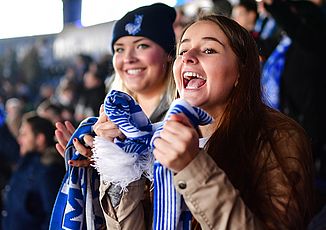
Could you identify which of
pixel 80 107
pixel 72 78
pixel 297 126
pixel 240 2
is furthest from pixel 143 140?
pixel 72 78

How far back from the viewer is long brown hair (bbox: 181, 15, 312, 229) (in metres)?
1.40

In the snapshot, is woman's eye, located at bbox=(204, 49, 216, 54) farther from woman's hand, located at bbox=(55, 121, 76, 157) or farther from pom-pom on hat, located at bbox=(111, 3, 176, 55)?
pom-pom on hat, located at bbox=(111, 3, 176, 55)

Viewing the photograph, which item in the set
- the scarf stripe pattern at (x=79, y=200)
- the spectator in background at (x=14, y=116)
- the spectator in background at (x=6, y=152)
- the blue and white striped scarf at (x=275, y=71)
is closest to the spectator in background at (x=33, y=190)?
the spectator in background at (x=6, y=152)

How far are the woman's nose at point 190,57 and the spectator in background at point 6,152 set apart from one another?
2831 millimetres

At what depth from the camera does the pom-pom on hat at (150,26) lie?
2430 mm

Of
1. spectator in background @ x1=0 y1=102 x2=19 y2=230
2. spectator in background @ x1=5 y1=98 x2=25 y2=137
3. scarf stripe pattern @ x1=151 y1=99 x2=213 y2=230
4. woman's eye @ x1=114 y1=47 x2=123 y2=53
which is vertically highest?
woman's eye @ x1=114 y1=47 x2=123 y2=53

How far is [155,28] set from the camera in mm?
2463

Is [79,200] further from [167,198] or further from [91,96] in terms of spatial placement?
[91,96]

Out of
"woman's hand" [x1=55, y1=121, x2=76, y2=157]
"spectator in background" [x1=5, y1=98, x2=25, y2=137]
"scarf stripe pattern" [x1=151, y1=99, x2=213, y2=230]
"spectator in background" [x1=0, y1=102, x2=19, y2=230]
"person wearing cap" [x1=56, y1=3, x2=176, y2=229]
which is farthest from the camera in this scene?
"spectator in background" [x1=5, y1=98, x2=25, y2=137]

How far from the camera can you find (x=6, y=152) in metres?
4.44

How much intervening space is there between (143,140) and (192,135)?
0.26m

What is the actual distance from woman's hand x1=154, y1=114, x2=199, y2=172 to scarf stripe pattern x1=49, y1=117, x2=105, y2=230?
18.9 inches

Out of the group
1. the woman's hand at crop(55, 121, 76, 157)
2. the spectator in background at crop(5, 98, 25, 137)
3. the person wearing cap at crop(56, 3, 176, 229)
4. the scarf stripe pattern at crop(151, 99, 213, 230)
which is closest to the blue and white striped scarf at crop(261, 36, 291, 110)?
the person wearing cap at crop(56, 3, 176, 229)

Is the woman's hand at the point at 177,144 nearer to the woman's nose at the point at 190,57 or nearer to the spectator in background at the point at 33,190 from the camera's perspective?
the woman's nose at the point at 190,57
